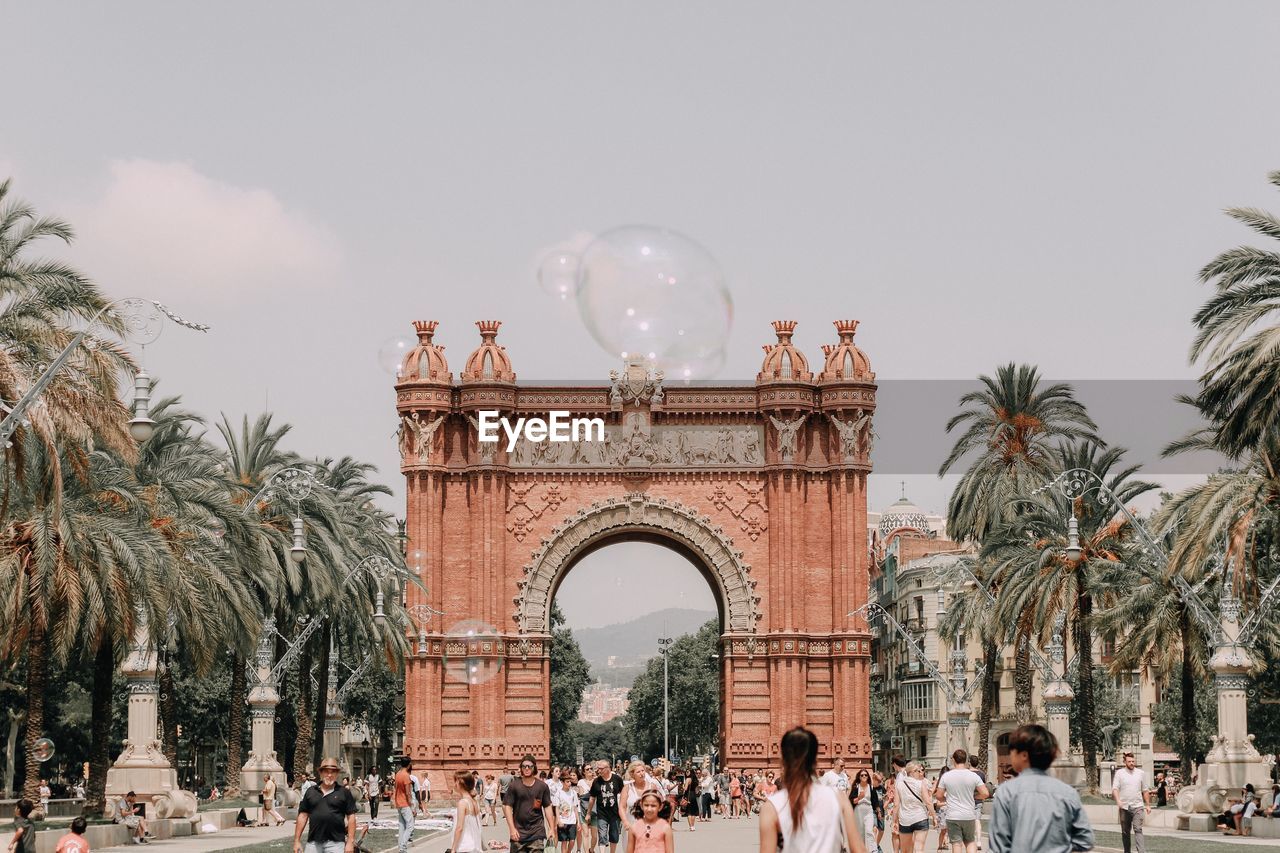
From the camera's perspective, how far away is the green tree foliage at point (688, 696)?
119312 mm

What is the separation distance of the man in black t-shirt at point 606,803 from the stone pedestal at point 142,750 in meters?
12.3

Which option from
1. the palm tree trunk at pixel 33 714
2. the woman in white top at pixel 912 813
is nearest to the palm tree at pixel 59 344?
the palm tree trunk at pixel 33 714

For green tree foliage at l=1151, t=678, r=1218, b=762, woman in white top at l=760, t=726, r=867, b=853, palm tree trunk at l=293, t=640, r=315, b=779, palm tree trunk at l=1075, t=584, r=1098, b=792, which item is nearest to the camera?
woman in white top at l=760, t=726, r=867, b=853

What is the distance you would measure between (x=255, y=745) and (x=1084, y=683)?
68.1ft

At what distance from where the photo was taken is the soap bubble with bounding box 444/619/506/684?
5561 cm

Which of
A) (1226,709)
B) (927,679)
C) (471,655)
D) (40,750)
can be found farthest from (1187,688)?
(927,679)

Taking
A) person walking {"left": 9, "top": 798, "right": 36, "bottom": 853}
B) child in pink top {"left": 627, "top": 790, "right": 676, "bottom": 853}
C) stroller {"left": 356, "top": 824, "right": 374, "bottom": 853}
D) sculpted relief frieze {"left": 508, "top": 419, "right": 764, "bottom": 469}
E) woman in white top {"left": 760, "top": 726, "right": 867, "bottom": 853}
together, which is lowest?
stroller {"left": 356, "top": 824, "right": 374, "bottom": 853}

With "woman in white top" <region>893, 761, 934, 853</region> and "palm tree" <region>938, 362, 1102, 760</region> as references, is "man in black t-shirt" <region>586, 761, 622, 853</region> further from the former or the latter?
"palm tree" <region>938, 362, 1102, 760</region>

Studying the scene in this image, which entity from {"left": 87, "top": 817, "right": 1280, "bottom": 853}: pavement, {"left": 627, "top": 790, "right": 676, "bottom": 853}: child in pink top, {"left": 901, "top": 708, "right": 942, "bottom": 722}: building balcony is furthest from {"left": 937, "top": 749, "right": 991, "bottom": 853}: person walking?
{"left": 901, "top": 708, "right": 942, "bottom": 722}: building balcony

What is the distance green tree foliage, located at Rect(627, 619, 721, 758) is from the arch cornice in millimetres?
43111

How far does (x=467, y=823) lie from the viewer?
56.1 ft

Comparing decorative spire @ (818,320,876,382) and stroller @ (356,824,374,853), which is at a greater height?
decorative spire @ (818,320,876,382)

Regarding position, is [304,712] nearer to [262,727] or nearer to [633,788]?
[262,727]

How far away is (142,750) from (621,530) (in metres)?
24.5
